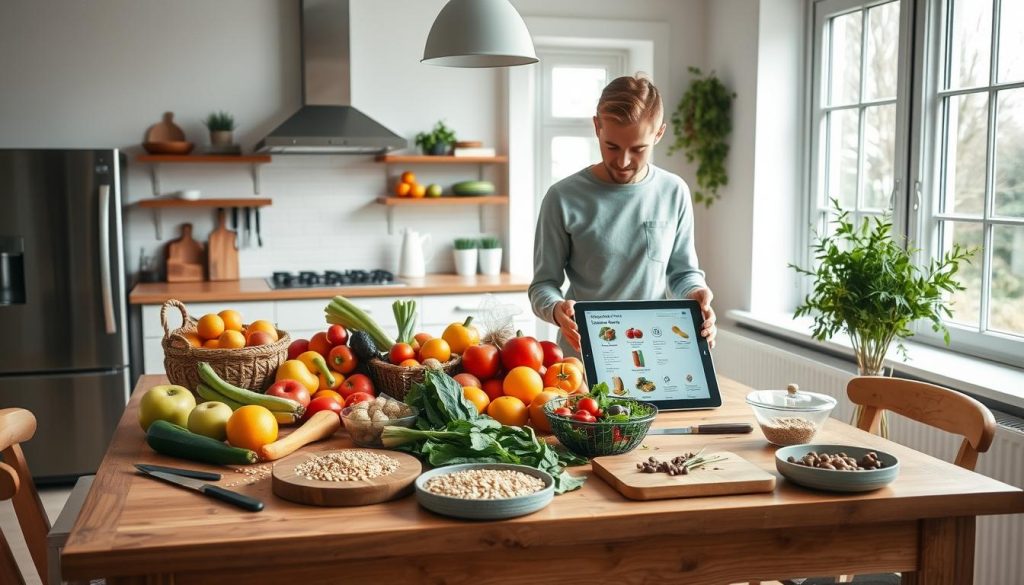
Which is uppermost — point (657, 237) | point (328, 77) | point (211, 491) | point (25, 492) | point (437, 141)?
point (328, 77)

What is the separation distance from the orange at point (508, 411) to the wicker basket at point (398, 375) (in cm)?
20

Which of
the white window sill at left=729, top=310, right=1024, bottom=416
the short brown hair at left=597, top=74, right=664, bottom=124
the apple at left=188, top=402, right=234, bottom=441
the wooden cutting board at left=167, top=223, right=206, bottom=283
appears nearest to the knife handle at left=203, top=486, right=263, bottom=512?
the apple at left=188, top=402, right=234, bottom=441

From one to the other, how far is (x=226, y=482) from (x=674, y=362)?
1.05 meters

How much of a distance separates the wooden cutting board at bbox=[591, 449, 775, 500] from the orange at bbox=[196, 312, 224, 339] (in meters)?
1.00

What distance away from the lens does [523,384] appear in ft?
6.86

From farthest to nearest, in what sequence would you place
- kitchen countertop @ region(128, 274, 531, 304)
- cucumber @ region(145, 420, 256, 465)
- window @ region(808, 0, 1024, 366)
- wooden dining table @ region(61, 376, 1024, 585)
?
kitchen countertop @ region(128, 274, 531, 304)
window @ region(808, 0, 1024, 366)
cucumber @ region(145, 420, 256, 465)
wooden dining table @ region(61, 376, 1024, 585)

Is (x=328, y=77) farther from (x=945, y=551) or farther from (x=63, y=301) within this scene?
(x=945, y=551)

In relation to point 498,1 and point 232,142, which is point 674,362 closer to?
point 498,1

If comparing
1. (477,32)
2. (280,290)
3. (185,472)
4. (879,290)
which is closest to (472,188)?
(280,290)

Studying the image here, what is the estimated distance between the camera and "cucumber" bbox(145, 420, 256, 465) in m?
1.82

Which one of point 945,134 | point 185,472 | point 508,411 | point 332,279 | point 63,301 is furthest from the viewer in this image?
point 332,279

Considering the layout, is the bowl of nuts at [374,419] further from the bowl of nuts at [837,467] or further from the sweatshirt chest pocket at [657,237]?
the sweatshirt chest pocket at [657,237]

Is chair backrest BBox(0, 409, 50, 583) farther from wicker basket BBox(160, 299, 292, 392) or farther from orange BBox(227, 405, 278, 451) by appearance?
orange BBox(227, 405, 278, 451)

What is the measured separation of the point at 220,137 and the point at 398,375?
3092mm
